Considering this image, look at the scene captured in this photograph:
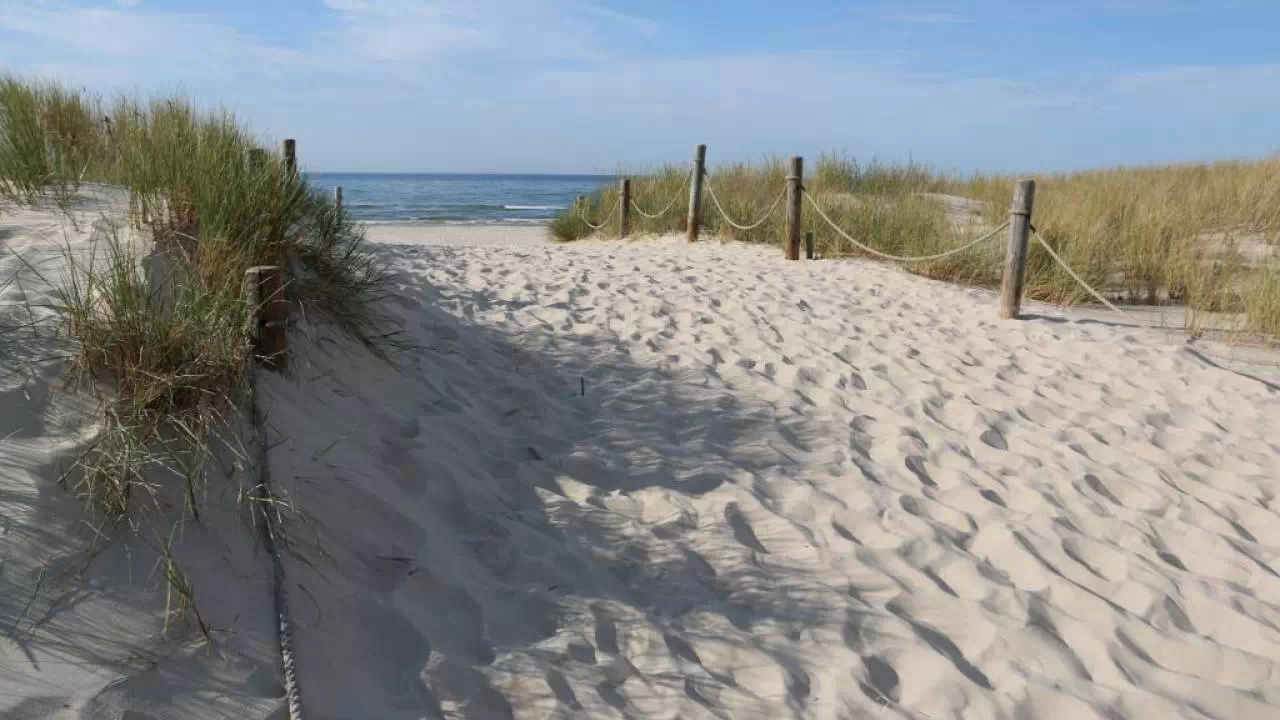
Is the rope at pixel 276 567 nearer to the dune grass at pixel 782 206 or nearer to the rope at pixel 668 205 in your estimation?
the dune grass at pixel 782 206

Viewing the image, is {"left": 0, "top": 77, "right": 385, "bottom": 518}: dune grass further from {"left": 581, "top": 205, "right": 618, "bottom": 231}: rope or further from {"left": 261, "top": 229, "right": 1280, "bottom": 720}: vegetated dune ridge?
{"left": 581, "top": 205, "right": 618, "bottom": 231}: rope

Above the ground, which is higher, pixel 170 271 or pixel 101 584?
pixel 170 271

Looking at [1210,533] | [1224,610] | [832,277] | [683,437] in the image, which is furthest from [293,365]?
[832,277]

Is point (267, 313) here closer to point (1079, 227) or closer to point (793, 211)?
point (793, 211)

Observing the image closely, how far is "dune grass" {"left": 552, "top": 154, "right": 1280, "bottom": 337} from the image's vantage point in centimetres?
A: 721

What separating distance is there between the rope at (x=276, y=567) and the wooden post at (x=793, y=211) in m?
6.58

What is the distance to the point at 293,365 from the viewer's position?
10.0 feet

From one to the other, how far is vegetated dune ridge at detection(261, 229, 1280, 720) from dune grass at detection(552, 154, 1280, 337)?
2193 millimetres

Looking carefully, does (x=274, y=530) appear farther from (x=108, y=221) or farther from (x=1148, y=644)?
(x=1148, y=644)

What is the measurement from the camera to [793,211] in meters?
8.53

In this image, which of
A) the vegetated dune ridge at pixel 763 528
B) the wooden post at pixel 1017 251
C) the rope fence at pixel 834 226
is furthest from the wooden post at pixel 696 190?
the vegetated dune ridge at pixel 763 528

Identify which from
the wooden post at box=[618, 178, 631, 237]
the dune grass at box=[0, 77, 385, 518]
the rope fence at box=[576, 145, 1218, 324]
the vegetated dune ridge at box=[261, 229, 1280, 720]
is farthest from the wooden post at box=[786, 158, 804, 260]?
the dune grass at box=[0, 77, 385, 518]

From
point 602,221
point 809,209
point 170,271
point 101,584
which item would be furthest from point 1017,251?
point 602,221

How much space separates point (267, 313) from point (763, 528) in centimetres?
180
